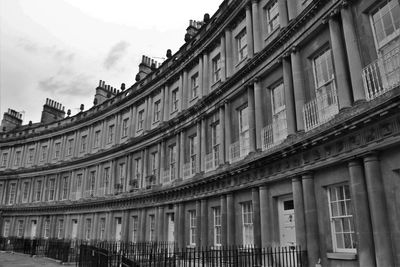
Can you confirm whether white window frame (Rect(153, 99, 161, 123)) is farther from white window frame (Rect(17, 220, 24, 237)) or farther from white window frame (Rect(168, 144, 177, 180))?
white window frame (Rect(17, 220, 24, 237))

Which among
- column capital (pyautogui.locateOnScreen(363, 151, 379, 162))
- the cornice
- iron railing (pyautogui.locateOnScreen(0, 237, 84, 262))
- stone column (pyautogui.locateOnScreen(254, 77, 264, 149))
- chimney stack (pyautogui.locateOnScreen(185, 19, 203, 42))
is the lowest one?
iron railing (pyautogui.locateOnScreen(0, 237, 84, 262))

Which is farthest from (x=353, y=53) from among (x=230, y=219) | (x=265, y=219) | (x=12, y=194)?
(x=12, y=194)

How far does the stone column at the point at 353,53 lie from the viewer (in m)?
8.95

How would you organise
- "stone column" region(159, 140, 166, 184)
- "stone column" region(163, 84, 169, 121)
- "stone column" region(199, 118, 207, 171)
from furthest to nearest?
"stone column" region(163, 84, 169, 121), "stone column" region(159, 140, 166, 184), "stone column" region(199, 118, 207, 171)

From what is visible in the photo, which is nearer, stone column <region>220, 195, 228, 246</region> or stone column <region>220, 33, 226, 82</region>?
stone column <region>220, 195, 228, 246</region>

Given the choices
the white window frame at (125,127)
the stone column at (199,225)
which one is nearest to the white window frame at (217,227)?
the stone column at (199,225)

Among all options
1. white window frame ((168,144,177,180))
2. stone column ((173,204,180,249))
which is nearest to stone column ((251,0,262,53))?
white window frame ((168,144,177,180))

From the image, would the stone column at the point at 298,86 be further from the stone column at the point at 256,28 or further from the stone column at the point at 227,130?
the stone column at the point at 227,130

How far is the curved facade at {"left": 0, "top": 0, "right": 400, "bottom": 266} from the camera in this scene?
8.31 metres

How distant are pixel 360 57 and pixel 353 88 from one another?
3.02ft

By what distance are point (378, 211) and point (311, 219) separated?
2.31 metres

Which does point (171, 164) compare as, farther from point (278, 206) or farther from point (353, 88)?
point (353, 88)

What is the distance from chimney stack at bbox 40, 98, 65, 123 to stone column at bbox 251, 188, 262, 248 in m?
32.7

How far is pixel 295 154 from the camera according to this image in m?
10.6
